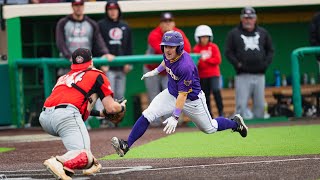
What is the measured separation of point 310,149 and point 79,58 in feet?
10.1

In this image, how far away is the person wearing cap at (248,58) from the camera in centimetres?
1388

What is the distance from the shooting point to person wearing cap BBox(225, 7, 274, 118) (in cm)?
1388

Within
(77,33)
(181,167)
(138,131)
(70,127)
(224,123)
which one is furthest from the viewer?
(77,33)

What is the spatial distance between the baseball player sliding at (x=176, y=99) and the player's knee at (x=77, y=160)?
1148 mm

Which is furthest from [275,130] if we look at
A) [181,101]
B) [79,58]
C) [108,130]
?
[79,58]

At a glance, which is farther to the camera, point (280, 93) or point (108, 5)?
point (280, 93)

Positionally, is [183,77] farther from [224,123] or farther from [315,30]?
Answer: [315,30]

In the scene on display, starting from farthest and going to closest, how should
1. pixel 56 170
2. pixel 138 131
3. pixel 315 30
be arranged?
pixel 315 30
pixel 138 131
pixel 56 170

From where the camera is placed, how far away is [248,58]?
13.9 meters

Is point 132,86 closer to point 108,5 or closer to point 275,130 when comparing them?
point 108,5

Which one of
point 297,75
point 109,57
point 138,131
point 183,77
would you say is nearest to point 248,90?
point 297,75

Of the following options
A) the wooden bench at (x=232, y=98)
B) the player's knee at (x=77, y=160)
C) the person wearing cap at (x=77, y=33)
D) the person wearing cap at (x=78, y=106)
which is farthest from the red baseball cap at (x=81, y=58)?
the wooden bench at (x=232, y=98)

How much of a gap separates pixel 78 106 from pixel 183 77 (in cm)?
138

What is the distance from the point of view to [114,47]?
46.8ft
